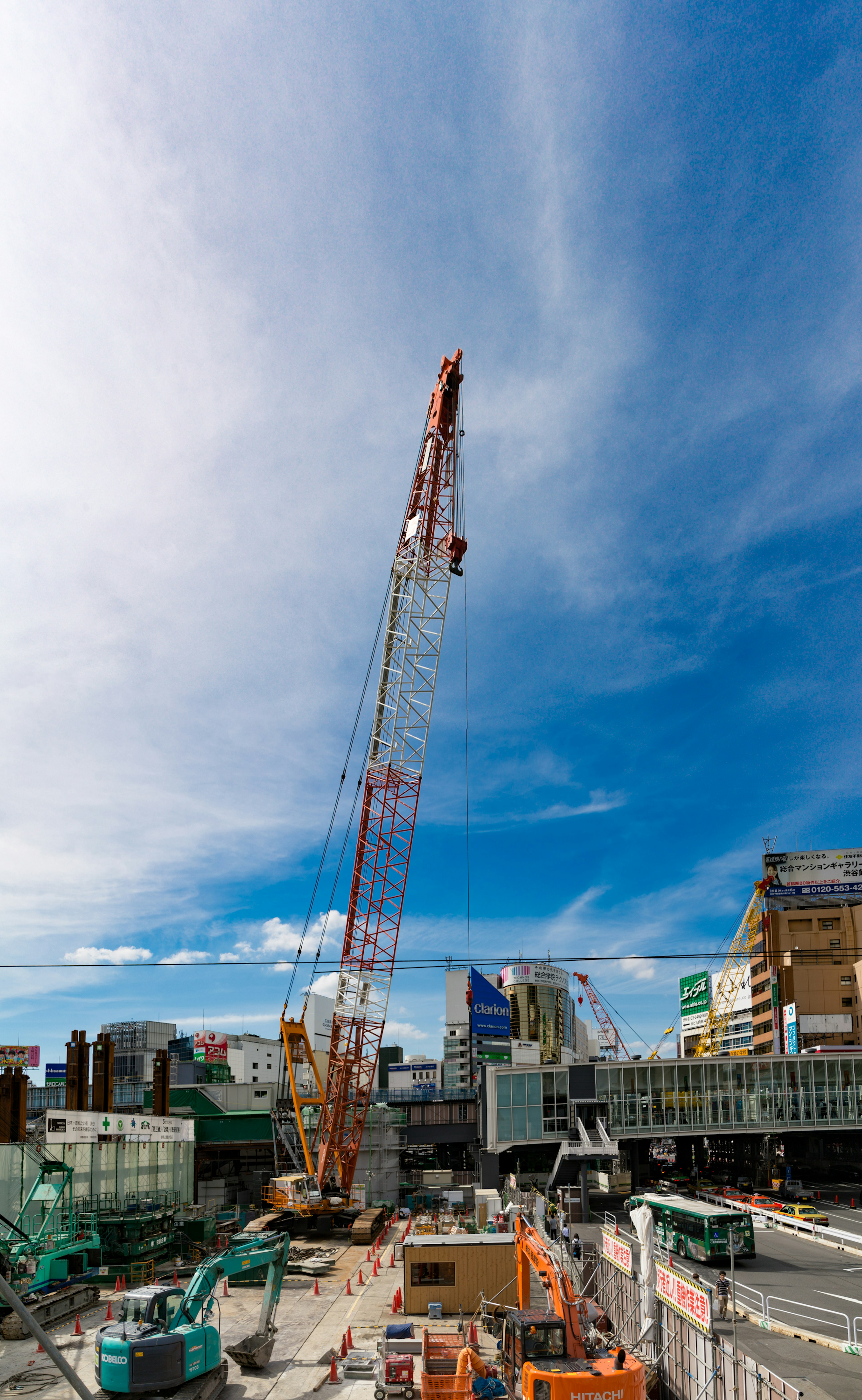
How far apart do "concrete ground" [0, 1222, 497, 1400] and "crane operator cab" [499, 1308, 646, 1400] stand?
6.62 m

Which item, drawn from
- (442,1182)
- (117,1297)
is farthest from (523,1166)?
(117,1297)

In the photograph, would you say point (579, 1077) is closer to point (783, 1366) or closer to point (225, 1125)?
point (225, 1125)

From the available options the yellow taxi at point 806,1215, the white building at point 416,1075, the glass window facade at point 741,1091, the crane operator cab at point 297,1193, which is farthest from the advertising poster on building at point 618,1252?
the white building at point 416,1075

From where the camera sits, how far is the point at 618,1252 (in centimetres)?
2959

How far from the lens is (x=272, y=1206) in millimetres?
61750

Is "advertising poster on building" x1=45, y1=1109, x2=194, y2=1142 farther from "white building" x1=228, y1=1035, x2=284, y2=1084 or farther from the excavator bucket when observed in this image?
"white building" x1=228, y1=1035, x2=284, y2=1084

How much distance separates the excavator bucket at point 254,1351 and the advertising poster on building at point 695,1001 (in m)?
165

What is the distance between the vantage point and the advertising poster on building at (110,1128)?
149 ft

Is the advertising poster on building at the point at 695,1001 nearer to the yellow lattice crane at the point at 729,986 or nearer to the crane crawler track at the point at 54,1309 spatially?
the yellow lattice crane at the point at 729,986

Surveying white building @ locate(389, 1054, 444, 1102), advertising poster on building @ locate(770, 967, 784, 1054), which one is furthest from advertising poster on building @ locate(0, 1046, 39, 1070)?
advertising poster on building @ locate(770, 967, 784, 1054)

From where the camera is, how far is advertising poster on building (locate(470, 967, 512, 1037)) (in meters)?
139

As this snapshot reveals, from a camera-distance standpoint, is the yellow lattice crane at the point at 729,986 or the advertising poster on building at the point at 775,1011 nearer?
the advertising poster on building at the point at 775,1011

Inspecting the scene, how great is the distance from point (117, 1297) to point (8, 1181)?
804cm

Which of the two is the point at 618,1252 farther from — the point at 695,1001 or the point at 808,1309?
the point at 695,1001
